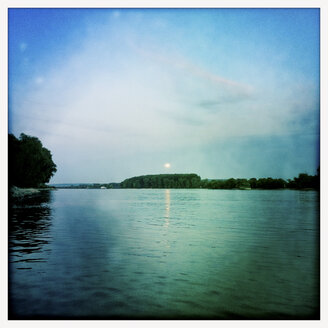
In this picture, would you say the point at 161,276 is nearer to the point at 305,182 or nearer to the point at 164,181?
the point at 305,182

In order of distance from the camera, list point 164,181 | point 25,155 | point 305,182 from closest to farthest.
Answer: point 305,182, point 25,155, point 164,181

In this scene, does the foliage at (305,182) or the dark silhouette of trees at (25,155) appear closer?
the dark silhouette of trees at (25,155)

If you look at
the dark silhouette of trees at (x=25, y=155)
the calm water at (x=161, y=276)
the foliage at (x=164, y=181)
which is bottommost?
the calm water at (x=161, y=276)

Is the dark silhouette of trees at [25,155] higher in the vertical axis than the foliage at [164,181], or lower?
higher

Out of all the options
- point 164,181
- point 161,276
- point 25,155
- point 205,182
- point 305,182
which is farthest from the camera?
point 164,181

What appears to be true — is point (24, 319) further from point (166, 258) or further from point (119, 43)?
point (119, 43)

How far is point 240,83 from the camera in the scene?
5965 millimetres

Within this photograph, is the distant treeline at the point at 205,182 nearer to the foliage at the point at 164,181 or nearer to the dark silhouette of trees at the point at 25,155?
the foliage at the point at 164,181

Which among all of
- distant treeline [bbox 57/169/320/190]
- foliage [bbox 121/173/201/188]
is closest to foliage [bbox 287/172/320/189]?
distant treeline [bbox 57/169/320/190]

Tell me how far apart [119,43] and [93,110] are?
1.46m

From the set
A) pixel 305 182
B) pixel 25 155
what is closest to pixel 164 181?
pixel 25 155

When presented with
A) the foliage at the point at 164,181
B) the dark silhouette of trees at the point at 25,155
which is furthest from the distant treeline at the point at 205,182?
the dark silhouette of trees at the point at 25,155

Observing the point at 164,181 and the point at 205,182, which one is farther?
the point at 164,181

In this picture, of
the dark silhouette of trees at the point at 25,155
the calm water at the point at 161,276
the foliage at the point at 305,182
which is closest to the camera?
the calm water at the point at 161,276
